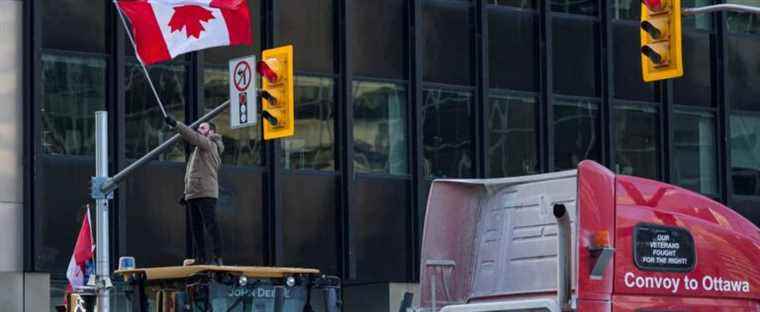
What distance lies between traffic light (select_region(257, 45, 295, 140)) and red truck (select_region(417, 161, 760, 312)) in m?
4.86

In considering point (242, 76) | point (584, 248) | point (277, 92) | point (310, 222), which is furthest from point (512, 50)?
point (584, 248)

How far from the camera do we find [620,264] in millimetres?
12773

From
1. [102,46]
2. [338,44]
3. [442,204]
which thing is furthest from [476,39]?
[442,204]

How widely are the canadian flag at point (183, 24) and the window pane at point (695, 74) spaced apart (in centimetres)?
1522

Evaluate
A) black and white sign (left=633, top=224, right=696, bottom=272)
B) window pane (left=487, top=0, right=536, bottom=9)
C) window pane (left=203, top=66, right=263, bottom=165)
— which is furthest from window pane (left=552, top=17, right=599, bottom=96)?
black and white sign (left=633, top=224, right=696, bottom=272)

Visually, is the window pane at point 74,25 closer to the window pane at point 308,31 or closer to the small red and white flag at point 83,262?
the window pane at point 308,31

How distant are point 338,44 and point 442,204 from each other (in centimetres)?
1546

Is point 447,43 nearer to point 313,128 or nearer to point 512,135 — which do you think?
point 512,135

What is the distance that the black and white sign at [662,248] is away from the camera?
12930mm

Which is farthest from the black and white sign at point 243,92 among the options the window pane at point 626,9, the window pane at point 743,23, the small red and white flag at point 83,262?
the window pane at point 743,23

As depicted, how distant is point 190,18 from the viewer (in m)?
20.1

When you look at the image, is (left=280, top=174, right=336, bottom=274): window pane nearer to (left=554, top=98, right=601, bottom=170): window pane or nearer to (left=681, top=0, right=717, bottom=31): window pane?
(left=554, top=98, right=601, bottom=170): window pane

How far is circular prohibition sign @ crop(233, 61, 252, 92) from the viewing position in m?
19.4

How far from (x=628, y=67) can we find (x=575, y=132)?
178 centimetres
